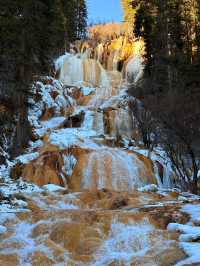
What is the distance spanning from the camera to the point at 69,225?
10.6 metres

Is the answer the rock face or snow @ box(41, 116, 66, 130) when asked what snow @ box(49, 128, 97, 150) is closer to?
the rock face

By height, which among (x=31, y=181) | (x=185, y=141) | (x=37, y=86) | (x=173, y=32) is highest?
(x=173, y=32)

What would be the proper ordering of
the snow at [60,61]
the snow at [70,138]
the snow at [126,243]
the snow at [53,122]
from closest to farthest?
the snow at [126,243] → the snow at [70,138] → the snow at [53,122] → the snow at [60,61]

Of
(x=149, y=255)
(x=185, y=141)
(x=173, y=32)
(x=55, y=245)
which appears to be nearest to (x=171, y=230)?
(x=149, y=255)

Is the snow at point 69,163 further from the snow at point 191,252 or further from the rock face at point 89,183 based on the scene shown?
the snow at point 191,252

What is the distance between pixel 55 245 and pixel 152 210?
3560 mm

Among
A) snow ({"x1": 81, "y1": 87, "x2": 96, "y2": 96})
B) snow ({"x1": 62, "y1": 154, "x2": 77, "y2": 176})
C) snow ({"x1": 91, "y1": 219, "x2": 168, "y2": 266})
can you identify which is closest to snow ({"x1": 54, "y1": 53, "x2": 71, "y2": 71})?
snow ({"x1": 81, "y1": 87, "x2": 96, "y2": 96})

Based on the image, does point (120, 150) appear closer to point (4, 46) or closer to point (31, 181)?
point (31, 181)

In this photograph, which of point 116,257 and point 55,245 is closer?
point 116,257

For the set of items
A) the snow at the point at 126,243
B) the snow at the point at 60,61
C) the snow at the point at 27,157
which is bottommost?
the snow at the point at 126,243

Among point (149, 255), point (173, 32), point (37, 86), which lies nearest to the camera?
point (149, 255)

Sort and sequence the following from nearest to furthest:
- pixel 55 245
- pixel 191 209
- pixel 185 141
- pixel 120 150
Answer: pixel 55 245
pixel 191 209
pixel 185 141
pixel 120 150

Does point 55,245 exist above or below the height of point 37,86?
below

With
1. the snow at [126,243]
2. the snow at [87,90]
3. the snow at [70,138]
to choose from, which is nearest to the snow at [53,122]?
the snow at [70,138]
